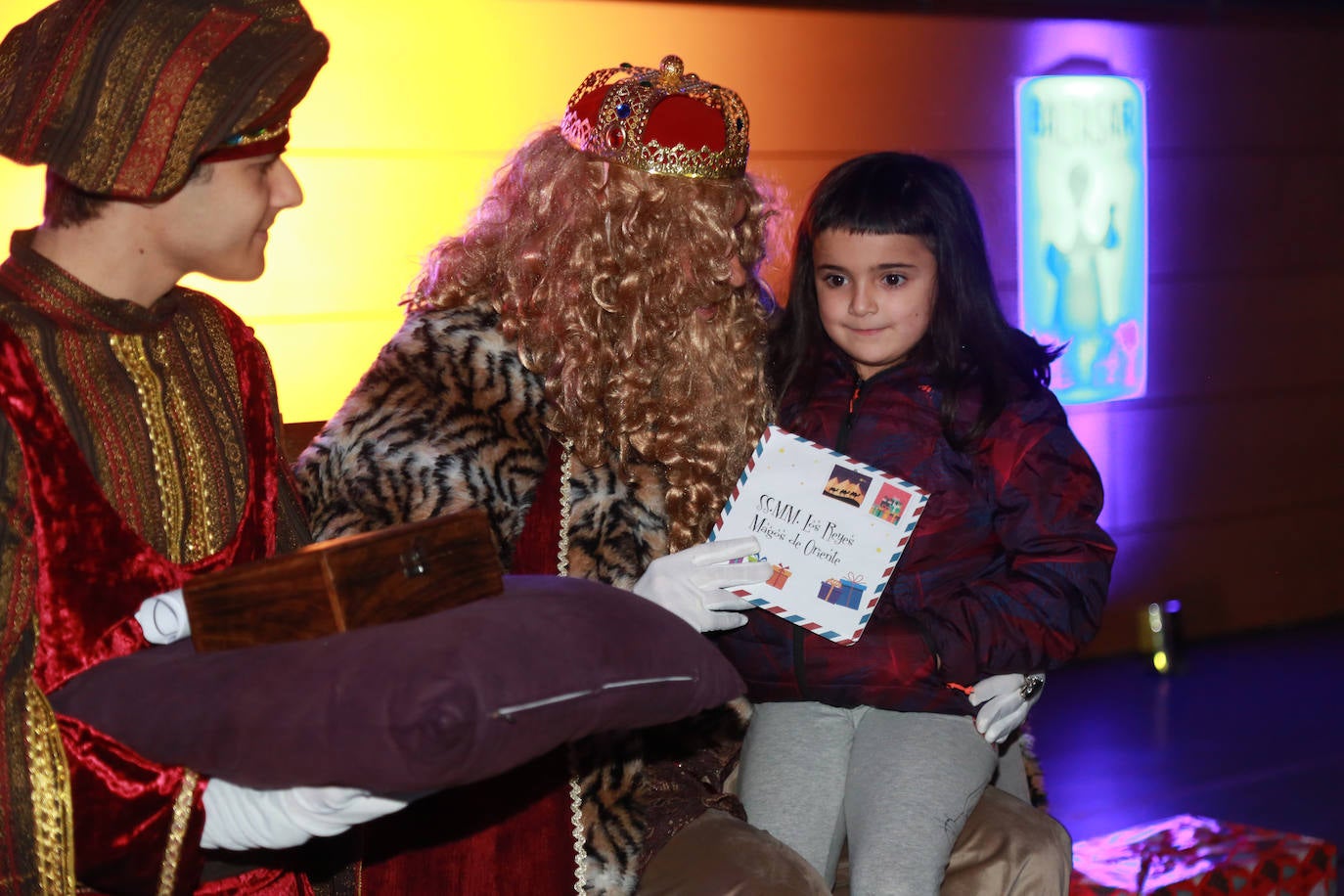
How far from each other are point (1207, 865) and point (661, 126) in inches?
74.7

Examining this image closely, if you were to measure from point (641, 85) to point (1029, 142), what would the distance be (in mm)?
3795

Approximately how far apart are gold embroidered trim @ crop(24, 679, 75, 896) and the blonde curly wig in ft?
3.05

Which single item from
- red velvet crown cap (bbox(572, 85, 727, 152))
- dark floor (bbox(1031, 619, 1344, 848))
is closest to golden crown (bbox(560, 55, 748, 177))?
red velvet crown cap (bbox(572, 85, 727, 152))

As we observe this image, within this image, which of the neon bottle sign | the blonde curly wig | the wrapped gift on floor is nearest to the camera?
the blonde curly wig

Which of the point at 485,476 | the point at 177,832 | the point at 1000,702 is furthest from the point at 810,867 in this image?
the point at 177,832

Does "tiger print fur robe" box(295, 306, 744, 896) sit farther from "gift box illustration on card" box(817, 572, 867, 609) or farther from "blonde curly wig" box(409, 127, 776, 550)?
"gift box illustration on card" box(817, 572, 867, 609)

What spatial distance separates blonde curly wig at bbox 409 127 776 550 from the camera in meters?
2.21

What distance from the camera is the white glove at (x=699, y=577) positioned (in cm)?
209

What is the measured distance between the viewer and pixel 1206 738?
5059 millimetres

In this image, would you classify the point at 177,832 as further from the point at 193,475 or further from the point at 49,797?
the point at 193,475

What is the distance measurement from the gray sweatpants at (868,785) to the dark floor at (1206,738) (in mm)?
2142

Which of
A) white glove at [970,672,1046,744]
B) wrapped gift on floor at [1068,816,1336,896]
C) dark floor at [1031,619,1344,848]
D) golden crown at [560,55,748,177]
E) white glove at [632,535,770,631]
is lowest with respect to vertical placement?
dark floor at [1031,619,1344,848]

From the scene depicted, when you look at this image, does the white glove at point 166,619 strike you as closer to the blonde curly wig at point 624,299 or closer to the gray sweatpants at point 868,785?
the blonde curly wig at point 624,299

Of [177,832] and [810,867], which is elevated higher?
[177,832]
